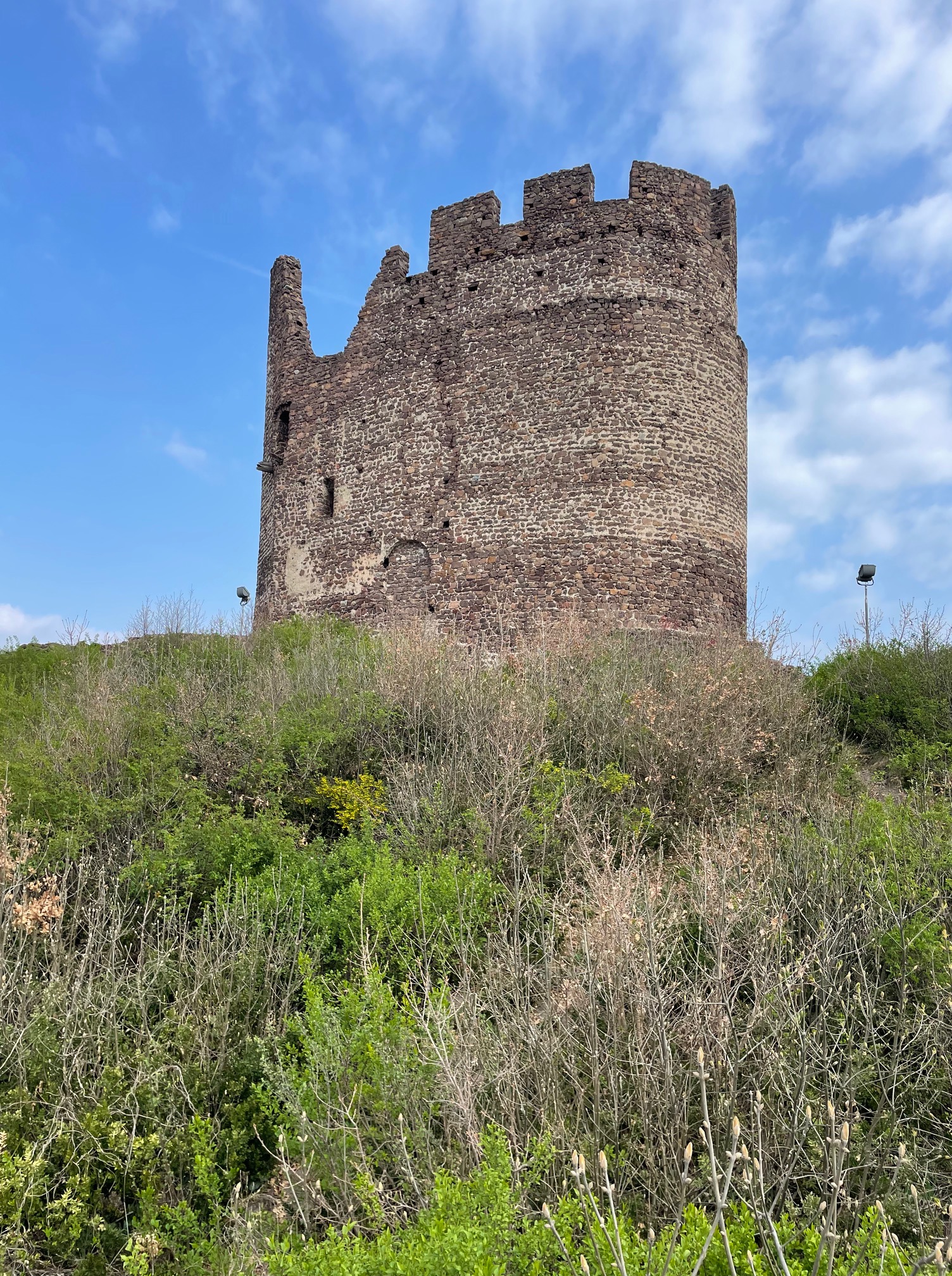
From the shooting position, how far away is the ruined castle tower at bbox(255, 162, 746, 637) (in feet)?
38.6

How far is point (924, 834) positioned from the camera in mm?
5379

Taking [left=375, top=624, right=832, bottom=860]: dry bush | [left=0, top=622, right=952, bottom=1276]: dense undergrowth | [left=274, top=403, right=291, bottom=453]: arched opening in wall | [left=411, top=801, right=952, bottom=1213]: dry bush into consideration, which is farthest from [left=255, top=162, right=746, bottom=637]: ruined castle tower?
[left=411, top=801, right=952, bottom=1213]: dry bush

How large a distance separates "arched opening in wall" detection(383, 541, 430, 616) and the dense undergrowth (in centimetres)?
503

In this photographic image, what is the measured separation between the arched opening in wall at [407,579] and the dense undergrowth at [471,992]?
503cm

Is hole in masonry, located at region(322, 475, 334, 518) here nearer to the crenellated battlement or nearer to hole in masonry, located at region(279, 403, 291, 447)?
hole in masonry, located at region(279, 403, 291, 447)

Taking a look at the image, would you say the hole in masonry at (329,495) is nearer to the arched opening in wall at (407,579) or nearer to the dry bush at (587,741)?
the arched opening in wall at (407,579)

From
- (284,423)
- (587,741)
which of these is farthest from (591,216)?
(587,741)

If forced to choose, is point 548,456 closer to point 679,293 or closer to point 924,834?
point 679,293

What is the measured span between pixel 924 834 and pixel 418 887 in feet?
10.2

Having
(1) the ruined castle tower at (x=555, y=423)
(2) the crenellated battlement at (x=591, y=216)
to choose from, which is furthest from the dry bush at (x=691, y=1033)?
(2) the crenellated battlement at (x=591, y=216)

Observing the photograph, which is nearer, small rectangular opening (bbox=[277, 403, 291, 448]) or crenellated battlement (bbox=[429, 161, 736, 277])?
crenellated battlement (bbox=[429, 161, 736, 277])

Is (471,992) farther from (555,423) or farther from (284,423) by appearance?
(284,423)

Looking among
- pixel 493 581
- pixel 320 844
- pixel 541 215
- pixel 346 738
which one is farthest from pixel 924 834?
pixel 541 215

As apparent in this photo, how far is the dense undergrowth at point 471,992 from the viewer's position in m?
3.03
